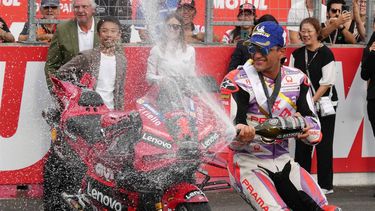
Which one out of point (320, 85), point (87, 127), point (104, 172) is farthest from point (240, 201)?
point (104, 172)

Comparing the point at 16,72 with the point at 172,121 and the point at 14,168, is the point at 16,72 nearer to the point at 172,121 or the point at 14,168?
the point at 14,168

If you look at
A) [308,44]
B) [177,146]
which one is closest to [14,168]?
[308,44]

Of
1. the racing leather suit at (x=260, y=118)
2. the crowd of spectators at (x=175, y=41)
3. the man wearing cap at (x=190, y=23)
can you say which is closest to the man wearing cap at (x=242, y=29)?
the crowd of spectators at (x=175, y=41)

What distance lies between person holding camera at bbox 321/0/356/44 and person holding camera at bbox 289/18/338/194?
0.46 metres

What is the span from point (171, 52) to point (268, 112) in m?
3.66

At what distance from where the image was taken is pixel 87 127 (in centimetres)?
802

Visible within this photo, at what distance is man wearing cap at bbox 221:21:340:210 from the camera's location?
21.8 ft

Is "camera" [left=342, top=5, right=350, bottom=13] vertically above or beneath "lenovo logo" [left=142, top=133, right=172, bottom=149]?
above

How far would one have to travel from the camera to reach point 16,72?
1047 centimetres

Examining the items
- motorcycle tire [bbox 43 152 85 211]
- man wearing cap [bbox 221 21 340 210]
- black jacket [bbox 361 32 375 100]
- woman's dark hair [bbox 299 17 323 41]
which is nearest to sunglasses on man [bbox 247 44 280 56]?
man wearing cap [bbox 221 21 340 210]

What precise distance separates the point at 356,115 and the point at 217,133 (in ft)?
17.2

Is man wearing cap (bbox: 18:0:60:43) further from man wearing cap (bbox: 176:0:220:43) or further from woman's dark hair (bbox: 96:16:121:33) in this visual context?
man wearing cap (bbox: 176:0:220:43)

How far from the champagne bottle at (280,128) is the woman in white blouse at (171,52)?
11.7 ft

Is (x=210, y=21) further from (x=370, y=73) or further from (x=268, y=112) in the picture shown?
(x=268, y=112)
